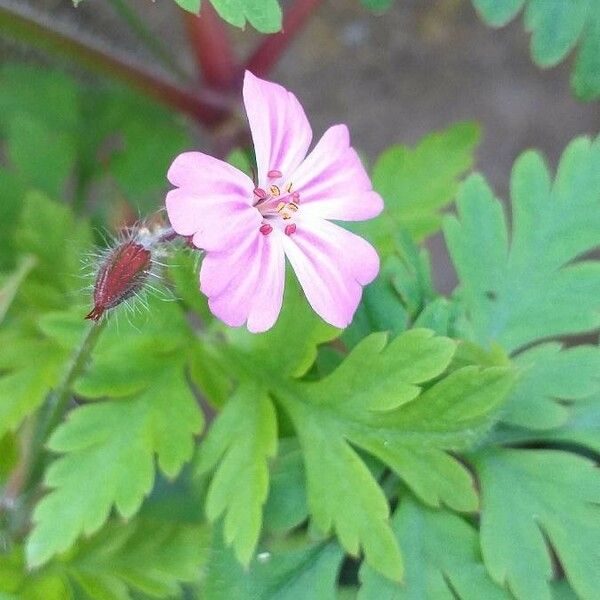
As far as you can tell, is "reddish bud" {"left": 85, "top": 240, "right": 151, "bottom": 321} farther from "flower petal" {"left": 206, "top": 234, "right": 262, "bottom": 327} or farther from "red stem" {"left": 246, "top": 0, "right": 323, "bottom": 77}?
"red stem" {"left": 246, "top": 0, "right": 323, "bottom": 77}

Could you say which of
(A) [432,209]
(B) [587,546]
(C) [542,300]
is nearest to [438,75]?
(A) [432,209]

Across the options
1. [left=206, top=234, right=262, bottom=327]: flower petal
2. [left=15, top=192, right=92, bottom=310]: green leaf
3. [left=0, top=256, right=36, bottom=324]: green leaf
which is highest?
[left=206, top=234, right=262, bottom=327]: flower petal

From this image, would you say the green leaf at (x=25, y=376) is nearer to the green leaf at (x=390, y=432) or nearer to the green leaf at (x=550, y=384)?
the green leaf at (x=390, y=432)

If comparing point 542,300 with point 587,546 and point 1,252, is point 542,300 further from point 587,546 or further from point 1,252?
point 1,252

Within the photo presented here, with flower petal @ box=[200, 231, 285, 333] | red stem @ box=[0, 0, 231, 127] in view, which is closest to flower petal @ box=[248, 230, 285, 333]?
flower petal @ box=[200, 231, 285, 333]

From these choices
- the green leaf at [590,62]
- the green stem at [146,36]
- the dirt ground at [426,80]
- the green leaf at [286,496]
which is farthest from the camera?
the dirt ground at [426,80]

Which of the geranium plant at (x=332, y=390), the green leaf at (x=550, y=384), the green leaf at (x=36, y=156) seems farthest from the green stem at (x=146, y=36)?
the green leaf at (x=550, y=384)
